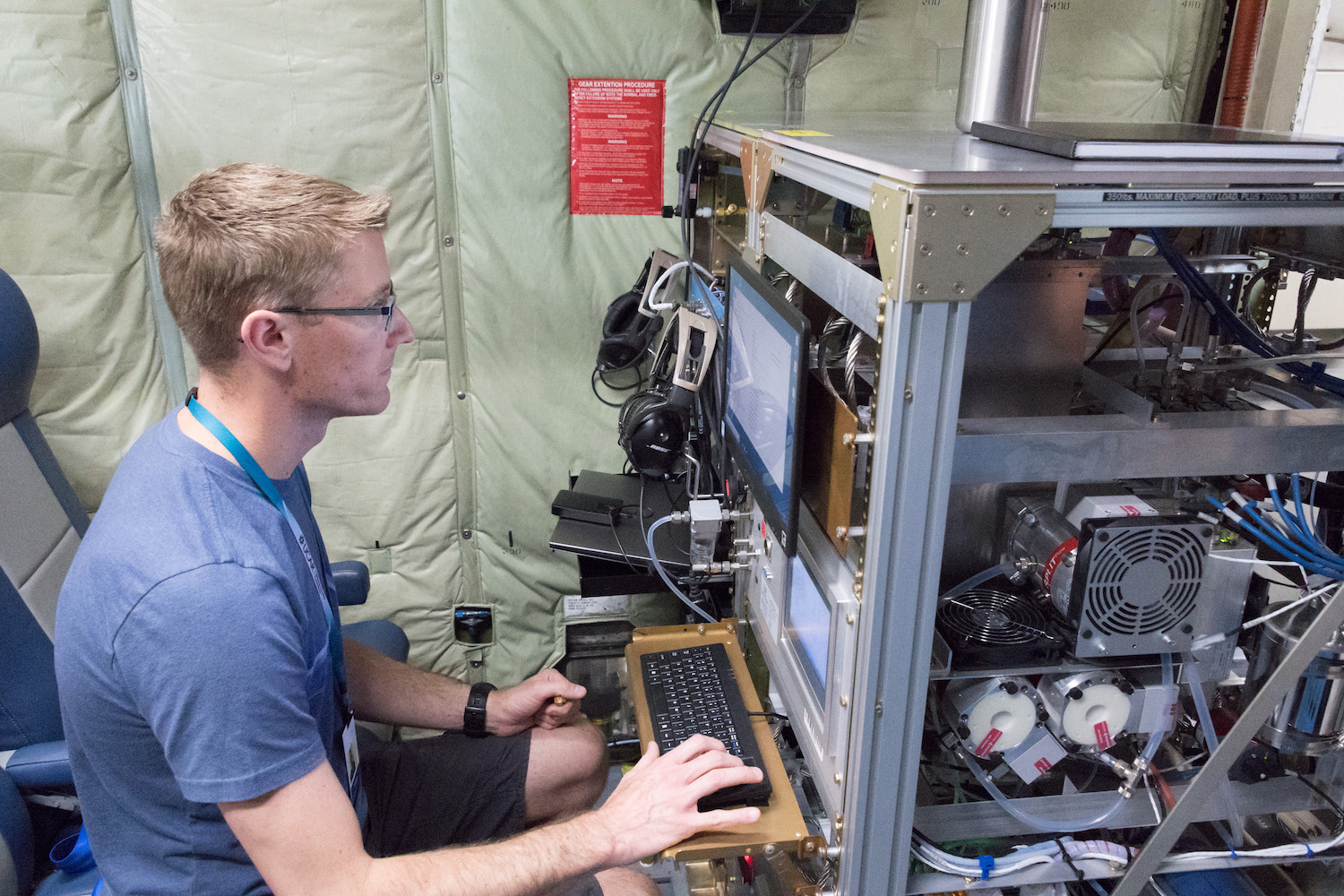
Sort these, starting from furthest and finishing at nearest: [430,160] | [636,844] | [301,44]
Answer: [430,160]
[301,44]
[636,844]

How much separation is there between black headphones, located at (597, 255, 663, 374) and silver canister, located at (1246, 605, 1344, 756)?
1.27m

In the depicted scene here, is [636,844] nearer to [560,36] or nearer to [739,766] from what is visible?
[739,766]

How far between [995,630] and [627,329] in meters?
1.14

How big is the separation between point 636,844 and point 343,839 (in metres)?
0.36

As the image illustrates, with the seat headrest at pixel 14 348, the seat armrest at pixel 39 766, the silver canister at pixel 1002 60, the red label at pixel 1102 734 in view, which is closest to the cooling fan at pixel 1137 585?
the red label at pixel 1102 734

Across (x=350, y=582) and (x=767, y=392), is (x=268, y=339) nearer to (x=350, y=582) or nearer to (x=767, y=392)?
(x=767, y=392)

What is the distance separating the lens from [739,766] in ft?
3.98

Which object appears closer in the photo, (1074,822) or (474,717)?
(1074,822)

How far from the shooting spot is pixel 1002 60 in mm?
1340

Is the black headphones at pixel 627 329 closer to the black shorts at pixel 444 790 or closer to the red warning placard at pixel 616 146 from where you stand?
the red warning placard at pixel 616 146

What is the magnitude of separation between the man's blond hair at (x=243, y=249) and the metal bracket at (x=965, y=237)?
72 centimetres

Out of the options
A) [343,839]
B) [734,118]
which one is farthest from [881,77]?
[343,839]

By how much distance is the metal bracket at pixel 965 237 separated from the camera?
0.82m

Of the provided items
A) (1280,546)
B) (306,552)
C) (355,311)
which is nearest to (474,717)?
(306,552)
